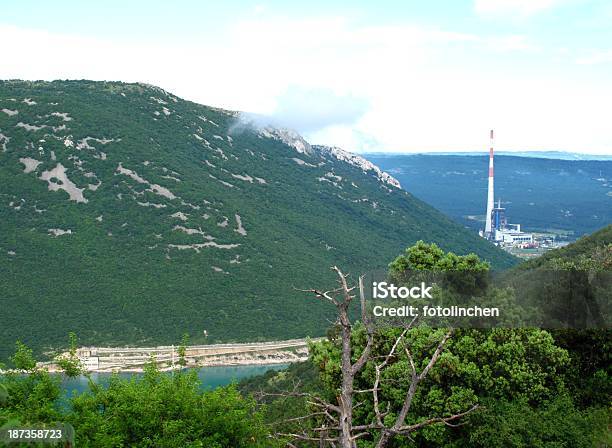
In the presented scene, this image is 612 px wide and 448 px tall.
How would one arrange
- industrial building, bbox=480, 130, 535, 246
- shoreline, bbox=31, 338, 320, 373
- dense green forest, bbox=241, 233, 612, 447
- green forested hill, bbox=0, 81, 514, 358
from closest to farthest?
dense green forest, bbox=241, 233, 612, 447 → shoreline, bbox=31, 338, 320, 373 → green forested hill, bbox=0, 81, 514, 358 → industrial building, bbox=480, 130, 535, 246

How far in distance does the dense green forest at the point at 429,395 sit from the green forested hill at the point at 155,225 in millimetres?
34087

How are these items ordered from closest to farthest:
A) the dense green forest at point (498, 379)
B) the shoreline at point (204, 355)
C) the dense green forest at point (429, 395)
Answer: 1. the dense green forest at point (429, 395)
2. the dense green forest at point (498, 379)
3. the shoreline at point (204, 355)

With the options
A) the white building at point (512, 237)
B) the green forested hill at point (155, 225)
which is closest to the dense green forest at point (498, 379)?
the green forested hill at point (155, 225)

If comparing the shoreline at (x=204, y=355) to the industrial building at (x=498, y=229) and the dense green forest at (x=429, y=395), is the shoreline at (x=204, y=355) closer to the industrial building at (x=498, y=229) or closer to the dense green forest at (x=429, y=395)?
the dense green forest at (x=429, y=395)

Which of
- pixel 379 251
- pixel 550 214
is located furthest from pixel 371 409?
pixel 550 214

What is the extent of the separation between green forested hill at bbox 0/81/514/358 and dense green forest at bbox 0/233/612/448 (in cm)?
3409

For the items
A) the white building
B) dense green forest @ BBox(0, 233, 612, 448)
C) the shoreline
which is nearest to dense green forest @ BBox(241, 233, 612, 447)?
dense green forest @ BBox(0, 233, 612, 448)

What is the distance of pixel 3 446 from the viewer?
331 inches

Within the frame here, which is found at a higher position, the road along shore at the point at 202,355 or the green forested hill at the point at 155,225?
the green forested hill at the point at 155,225

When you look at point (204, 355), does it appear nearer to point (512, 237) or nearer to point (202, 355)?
point (202, 355)

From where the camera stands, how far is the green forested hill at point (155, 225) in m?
53.8

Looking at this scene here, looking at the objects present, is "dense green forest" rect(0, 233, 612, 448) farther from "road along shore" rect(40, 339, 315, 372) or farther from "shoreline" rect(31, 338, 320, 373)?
"shoreline" rect(31, 338, 320, 373)

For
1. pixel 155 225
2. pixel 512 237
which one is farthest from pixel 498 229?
pixel 155 225

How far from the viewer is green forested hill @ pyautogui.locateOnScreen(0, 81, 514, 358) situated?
53844 mm
